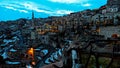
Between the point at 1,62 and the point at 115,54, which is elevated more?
the point at 115,54

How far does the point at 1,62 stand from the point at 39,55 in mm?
9503

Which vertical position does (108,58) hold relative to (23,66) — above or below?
above

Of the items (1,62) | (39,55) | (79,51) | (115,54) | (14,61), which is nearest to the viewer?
(115,54)

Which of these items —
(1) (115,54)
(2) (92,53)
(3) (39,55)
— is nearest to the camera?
(1) (115,54)

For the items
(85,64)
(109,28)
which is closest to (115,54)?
(85,64)

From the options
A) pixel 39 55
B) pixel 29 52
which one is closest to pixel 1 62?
pixel 29 52

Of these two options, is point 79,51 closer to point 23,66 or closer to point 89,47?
point 89,47

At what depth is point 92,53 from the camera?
784 cm

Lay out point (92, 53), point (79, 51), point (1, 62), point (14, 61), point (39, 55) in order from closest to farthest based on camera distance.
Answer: point (92, 53), point (79, 51), point (1, 62), point (14, 61), point (39, 55)

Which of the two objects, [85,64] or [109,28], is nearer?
[85,64]

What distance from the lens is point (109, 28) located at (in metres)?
32.8

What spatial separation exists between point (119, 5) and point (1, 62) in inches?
1993

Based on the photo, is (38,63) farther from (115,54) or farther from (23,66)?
(115,54)

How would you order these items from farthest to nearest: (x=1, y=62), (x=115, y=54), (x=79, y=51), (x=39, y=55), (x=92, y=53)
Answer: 1. (x=39, y=55)
2. (x=1, y=62)
3. (x=79, y=51)
4. (x=92, y=53)
5. (x=115, y=54)
